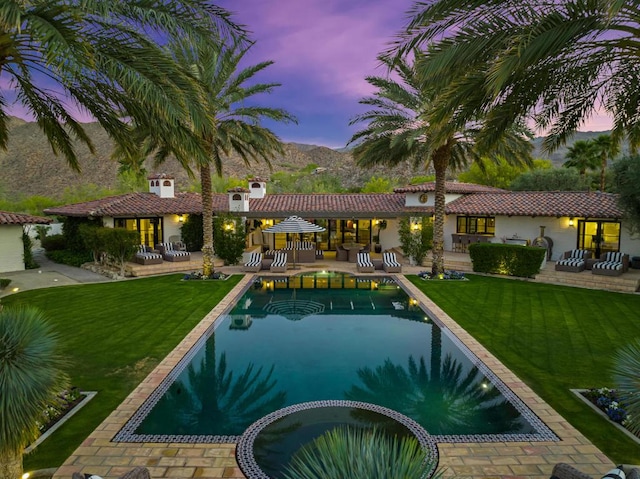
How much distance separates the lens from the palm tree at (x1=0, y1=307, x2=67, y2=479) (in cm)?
473

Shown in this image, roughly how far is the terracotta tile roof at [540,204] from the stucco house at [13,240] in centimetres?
2475

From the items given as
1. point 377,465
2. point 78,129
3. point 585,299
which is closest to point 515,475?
point 377,465

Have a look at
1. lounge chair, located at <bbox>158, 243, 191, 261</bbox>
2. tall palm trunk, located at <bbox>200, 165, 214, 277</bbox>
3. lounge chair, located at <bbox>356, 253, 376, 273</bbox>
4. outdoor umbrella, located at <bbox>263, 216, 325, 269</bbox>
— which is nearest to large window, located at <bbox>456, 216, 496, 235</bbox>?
lounge chair, located at <bbox>356, 253, 376, 273</bbox>

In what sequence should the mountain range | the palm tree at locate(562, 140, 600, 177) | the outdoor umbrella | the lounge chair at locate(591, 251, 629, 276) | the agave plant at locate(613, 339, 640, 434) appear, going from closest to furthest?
the agave plant at locate(613, 339, 640, 434) → the lounge chair at locate(591, 251, 629, 276) → the outdoor umbrella → the palm tree at locate(562, 140, 600, 177) → the mountain range

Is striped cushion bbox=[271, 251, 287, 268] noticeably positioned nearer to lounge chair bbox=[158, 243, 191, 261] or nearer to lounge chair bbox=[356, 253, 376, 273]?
lounge chair bbox=[356, 253, 376, 273]

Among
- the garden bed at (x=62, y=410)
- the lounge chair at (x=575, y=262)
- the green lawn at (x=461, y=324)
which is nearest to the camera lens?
the garden bed at (x=62, y=410)

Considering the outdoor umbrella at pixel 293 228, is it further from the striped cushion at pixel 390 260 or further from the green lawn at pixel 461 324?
the striped cushion at pixel 390 260

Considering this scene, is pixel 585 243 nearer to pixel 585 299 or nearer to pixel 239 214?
pixel 585 299

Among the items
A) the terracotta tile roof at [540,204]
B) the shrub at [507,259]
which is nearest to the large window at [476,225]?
the terracotta tile roof at [540,204]

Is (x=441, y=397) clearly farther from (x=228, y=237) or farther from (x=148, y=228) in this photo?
(x=148, y=228)

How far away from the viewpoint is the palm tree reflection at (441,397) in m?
7.19

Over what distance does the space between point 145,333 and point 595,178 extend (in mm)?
46753

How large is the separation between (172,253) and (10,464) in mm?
19153

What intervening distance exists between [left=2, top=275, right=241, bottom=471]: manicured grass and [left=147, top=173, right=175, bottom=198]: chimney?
10.1 metres
